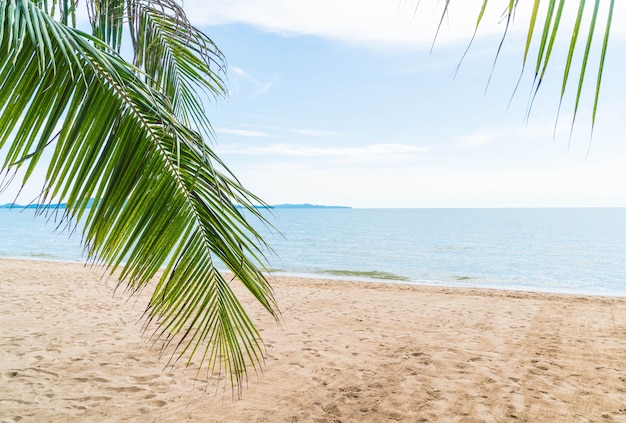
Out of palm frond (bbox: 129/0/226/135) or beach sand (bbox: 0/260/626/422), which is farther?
beach sand (bbox: 0/260/626/422)

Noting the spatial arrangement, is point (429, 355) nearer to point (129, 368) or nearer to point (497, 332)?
point (497, 332)

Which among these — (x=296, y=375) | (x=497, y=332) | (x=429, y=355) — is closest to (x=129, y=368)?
(x=296, y=375)

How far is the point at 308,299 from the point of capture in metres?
11.3

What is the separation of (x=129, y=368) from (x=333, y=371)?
8.32ft

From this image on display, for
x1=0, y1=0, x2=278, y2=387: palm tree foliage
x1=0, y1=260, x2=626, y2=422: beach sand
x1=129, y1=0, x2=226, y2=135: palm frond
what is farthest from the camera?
x1=0, y1=260, x2=626, y2=422: beach sand

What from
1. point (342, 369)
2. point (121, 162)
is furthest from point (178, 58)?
point (342, 369)

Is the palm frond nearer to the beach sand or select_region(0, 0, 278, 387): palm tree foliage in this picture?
select_region(0, 0, 278, 387): palm tree foliage

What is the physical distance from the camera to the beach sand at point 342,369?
449 centimetres

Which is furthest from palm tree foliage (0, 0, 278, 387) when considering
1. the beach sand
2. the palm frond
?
the beach sand

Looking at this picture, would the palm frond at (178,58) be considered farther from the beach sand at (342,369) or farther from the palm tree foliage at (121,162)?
the beach sand at (342,369)

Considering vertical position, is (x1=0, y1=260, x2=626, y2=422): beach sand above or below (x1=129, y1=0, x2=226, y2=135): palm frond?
below

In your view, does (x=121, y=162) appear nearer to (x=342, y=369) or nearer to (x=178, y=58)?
(x=178, y=58)

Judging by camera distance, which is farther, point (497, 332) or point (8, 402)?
point (497, 332)

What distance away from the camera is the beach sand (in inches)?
177
